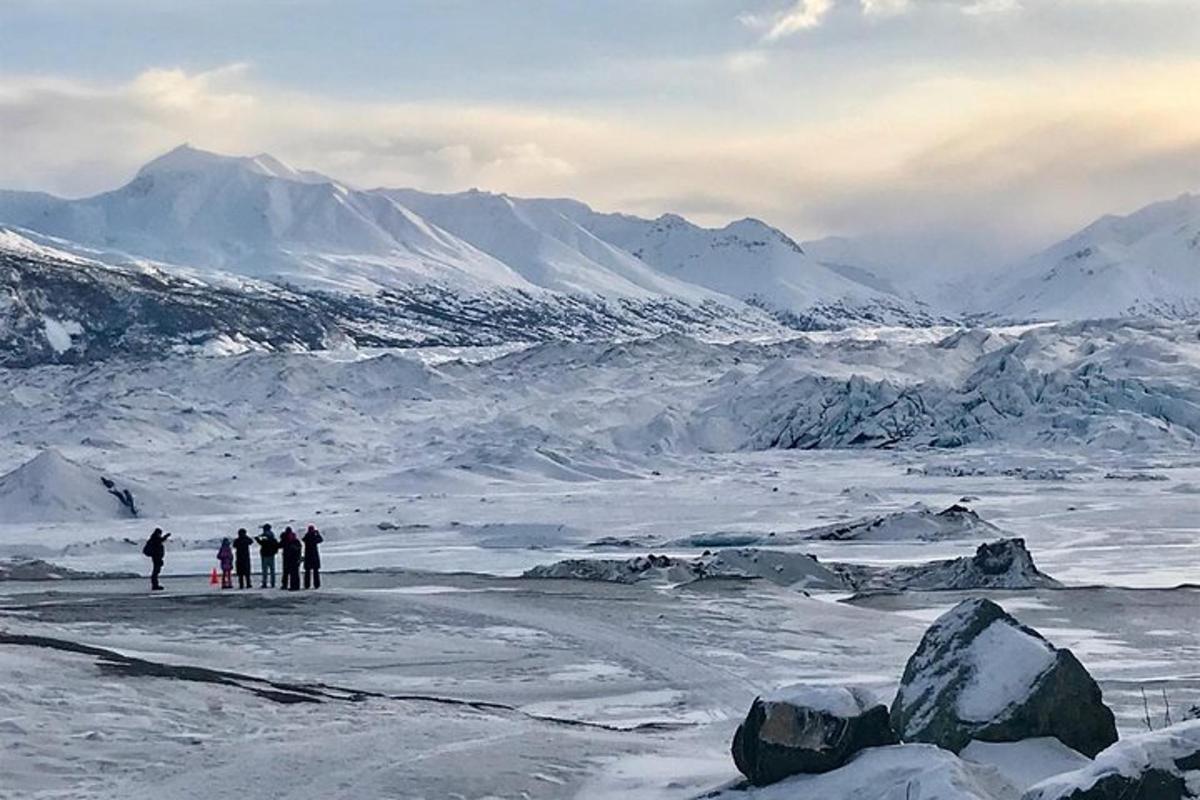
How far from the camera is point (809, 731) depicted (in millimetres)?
9672

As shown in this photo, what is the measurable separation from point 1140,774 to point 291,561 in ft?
54.0

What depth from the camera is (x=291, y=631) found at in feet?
61.2

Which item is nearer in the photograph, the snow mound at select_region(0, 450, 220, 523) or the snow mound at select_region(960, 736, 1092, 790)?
the snow mound at select_region(960, 736, 1092, 790)

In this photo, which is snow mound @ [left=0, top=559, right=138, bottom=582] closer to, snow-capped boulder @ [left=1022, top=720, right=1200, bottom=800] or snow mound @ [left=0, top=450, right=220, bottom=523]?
snow mound @ [left=0, top=450, right=220, bottom=523]

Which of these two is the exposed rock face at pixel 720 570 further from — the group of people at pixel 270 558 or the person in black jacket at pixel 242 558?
the person in black jacket at pixel 242 558

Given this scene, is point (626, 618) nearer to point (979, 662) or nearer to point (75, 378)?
point (979, 662)

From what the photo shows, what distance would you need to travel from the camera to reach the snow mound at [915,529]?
35.6 metres

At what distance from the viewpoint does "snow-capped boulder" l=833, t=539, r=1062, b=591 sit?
24906 millimetres

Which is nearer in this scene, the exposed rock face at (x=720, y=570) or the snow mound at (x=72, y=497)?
the exposed rock face at (x=720, y=570)

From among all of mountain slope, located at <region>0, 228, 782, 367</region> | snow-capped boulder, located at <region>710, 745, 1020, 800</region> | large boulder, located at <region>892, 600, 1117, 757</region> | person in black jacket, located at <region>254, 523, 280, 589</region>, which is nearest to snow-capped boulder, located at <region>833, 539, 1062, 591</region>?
person in black jacket, located at <region>254, 523, 280, 589</region>

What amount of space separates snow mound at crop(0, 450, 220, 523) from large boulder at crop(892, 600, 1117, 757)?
37217mm

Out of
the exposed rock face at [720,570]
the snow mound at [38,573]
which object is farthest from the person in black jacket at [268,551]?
the exposed rock face at [720,570]

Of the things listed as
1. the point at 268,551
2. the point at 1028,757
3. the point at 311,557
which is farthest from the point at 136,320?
the point at 1028,757

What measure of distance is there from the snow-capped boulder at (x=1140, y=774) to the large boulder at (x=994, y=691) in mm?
2163
